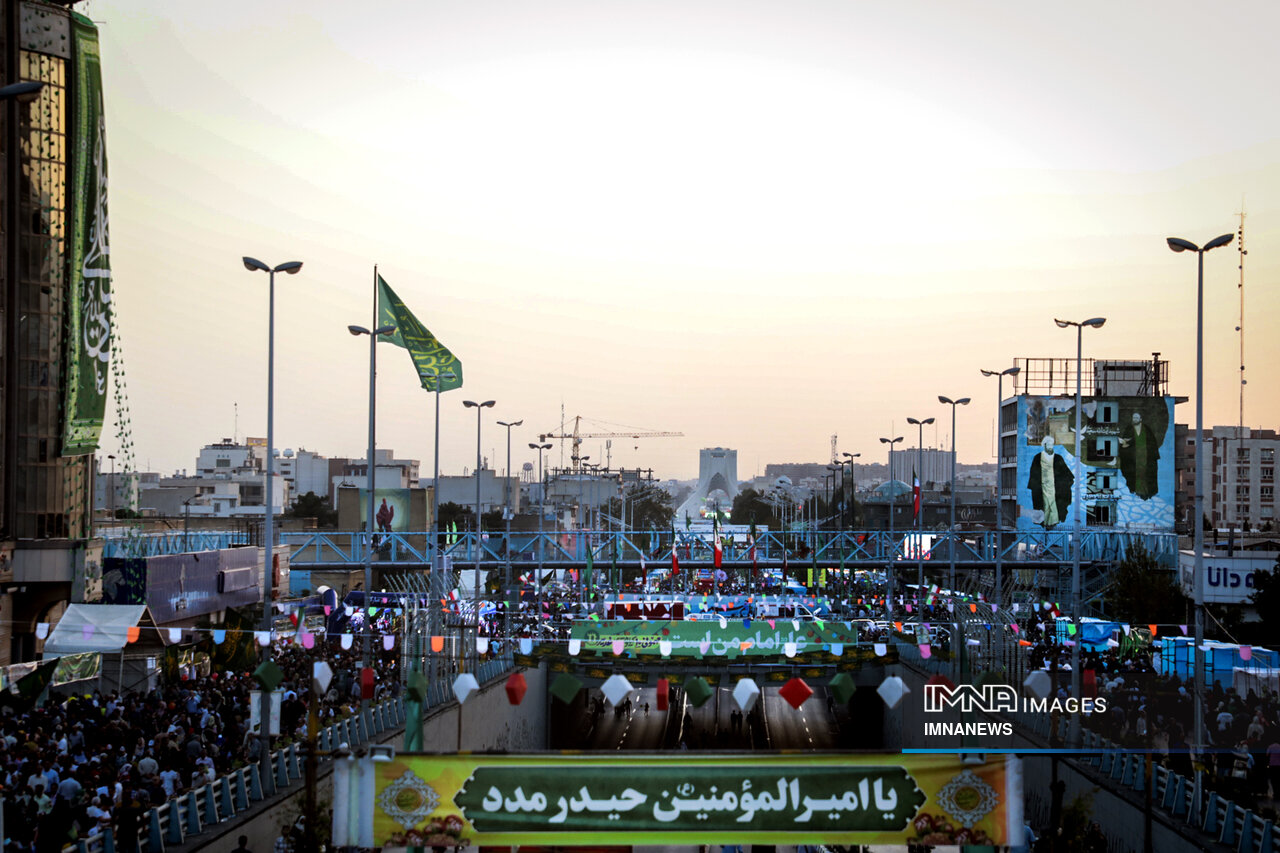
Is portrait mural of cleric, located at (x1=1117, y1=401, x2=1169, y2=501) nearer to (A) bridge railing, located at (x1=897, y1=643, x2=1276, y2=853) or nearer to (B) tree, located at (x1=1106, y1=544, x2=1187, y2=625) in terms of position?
(B) tree, located at (x1=1106, y1=544, x2=1187, y2=625)

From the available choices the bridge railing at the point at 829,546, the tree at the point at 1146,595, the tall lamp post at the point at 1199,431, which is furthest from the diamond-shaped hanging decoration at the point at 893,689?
the bridge railing at the point at 829,546

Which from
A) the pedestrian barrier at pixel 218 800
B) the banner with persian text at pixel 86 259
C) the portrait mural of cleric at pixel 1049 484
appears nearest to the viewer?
the pedestrian barrier at pixel 218 800

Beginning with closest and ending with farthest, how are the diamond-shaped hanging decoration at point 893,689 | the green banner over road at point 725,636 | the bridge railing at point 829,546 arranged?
the diamond-shaped hanging decoration at point 893,689, the green banner over road at point 725,636, the bridge railing at point 829,546

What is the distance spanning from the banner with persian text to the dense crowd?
33.3 feet

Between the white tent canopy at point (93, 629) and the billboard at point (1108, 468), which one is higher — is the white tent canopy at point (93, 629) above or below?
below

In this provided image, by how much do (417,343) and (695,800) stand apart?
27.1 m

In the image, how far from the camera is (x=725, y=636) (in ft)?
130

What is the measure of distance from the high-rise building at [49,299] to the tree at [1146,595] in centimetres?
4152

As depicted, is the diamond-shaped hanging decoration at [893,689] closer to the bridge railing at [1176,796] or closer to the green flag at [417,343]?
the bridge railing at [1176,796]

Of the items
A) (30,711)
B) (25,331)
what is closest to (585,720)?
(25,331)

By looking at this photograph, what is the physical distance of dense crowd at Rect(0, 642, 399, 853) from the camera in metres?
17.6

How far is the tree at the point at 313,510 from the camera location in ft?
432

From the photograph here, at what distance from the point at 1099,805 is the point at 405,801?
14.2m

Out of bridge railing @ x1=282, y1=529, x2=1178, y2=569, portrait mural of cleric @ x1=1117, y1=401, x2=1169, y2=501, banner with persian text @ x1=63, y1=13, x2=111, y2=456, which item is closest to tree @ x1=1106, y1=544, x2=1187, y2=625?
bridge railing @ x1=282, y1=529, x2=1178, y2=569
